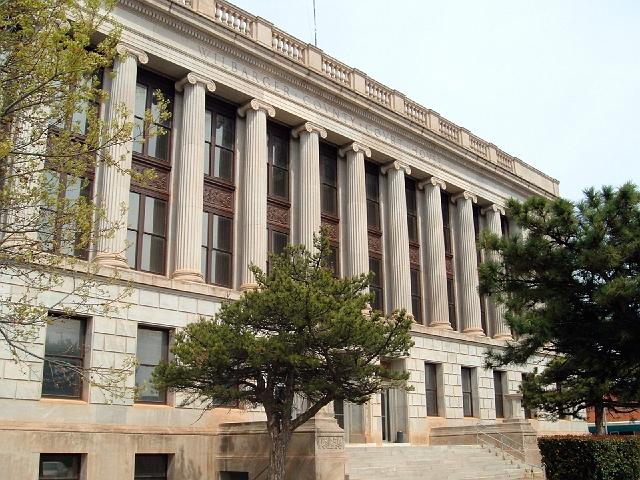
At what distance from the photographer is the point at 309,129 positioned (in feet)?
102

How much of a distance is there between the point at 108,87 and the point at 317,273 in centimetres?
1193

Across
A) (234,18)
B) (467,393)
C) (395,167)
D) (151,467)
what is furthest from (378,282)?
(151,467)

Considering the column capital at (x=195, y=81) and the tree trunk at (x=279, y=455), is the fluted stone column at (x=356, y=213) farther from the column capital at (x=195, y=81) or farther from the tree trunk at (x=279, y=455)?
the tree trunk at (x=279, y=455)

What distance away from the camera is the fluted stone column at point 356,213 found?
31953mm

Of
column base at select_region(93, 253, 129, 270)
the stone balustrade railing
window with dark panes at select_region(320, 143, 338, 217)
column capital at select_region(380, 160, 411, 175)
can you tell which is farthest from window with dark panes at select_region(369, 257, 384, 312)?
column base at select_region(93, 253, 129, 270)

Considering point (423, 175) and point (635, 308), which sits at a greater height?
point (423, 175)

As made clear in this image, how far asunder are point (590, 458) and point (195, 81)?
20475mm

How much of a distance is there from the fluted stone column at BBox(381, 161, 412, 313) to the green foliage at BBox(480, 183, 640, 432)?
15.6 m

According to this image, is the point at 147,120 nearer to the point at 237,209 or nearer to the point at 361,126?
the point at 237,209

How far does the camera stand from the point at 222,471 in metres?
22.9

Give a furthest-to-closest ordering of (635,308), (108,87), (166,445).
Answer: (108,87) → (166,445) → (635,308)

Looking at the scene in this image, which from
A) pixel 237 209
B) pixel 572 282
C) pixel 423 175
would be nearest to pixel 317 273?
pixel 572 282

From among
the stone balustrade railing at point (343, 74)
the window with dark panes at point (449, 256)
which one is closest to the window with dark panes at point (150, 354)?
the stone balustrade railing at point (343, 74)

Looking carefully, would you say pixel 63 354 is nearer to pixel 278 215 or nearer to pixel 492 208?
pixel 278 215
